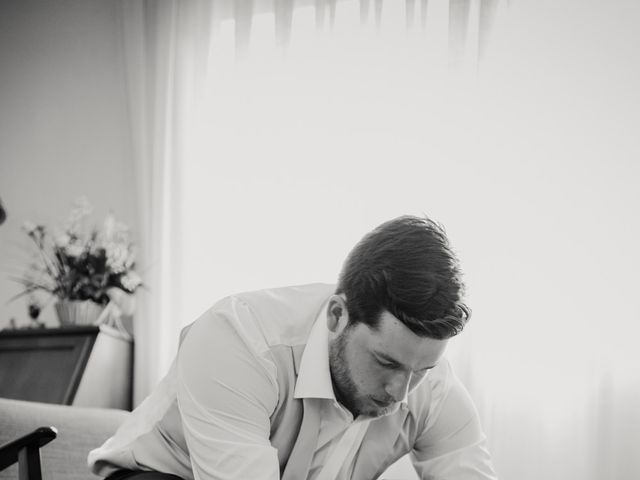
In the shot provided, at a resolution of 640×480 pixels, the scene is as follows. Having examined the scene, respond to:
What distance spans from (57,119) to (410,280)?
8.54 feet

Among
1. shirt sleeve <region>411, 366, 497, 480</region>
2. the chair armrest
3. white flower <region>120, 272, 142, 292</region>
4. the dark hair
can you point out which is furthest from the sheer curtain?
the chair armrest

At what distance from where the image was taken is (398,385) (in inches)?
57.5

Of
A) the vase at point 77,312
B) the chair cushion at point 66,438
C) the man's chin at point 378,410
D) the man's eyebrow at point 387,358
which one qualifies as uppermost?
the man's eyebrow at point 387,358

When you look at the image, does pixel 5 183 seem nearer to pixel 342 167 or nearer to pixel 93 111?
pixel 93 111

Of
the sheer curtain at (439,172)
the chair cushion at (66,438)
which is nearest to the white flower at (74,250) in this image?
the sheer curtain at (439,172)

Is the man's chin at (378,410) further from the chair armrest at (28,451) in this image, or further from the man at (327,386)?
the chair armrest at (28,451)

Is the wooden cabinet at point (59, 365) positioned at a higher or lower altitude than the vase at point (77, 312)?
lower

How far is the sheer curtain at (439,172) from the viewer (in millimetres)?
2590

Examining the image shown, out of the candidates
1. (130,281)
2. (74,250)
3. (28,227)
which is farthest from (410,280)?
(28,227)

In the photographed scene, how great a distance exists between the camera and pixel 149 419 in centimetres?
166

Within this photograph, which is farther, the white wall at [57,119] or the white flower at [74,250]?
the white wall at [57,119]

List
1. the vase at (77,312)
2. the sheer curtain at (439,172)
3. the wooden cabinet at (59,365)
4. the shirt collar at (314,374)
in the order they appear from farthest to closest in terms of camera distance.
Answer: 1. the vase at (77,312)
2. the wooden cabinet at (59,365)
3. the sheer curtain at (439,172)
4. the shirt collar at (314,374)

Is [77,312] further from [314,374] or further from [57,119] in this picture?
[314,374]

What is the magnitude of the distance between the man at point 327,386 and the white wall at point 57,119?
1.90 metres
